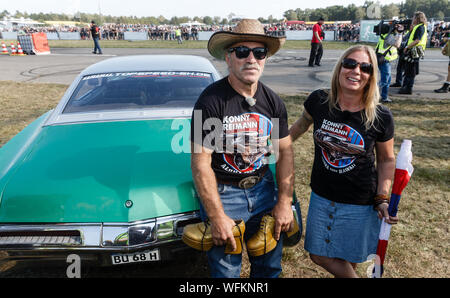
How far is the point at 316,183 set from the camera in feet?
6.48

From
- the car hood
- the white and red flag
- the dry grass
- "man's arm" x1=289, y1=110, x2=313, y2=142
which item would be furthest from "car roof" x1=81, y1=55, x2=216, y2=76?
the dry grass

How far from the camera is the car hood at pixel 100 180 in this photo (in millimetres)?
1855

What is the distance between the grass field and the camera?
2.54m

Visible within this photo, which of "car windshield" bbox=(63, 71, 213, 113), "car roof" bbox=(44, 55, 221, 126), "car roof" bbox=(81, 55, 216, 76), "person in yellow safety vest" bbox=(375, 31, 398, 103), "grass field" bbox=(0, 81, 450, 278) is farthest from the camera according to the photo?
"person in yellow safety vest" bbox=(375, 31, 398, 103)

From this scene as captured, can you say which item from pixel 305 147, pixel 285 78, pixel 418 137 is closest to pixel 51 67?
pixel 285 78

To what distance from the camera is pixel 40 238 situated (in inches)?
73.3

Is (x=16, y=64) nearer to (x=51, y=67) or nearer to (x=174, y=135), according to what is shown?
(x=51, y=67)

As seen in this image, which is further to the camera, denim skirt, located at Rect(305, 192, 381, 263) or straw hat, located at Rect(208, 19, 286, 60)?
denim skirt, located at Rect(305, 192, 381, 263)

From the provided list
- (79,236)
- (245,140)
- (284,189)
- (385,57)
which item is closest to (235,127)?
(245,140)

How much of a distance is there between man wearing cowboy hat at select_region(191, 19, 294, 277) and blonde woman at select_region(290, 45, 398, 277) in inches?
9.9

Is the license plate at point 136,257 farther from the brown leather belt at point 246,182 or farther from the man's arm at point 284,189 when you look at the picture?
the man's arm at point 284,189

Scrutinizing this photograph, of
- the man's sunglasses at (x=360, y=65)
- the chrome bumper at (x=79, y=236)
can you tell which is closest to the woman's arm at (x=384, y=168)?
the man's sunglasses at (x=360, y=65)

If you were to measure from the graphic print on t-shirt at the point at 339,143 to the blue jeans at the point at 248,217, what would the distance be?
0.39 metres

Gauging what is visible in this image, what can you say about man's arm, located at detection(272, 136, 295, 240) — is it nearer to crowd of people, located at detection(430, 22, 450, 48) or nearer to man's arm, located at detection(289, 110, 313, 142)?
man's arm, located at detection(289, 110, 313, 142)
